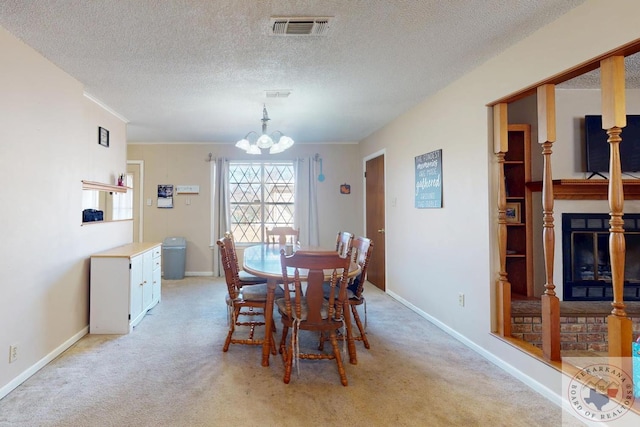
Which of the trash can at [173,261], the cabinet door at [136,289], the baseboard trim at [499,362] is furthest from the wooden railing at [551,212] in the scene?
the trash can at [173,261]

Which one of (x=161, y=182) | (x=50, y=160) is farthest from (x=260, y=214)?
(x=50, y=160)

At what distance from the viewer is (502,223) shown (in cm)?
250

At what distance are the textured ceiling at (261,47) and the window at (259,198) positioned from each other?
6.77ft

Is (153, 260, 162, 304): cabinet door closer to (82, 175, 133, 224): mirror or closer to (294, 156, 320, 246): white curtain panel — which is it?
(82, 175, 133, 224): mirror

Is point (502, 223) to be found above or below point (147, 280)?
above

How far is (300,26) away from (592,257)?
10.5ft

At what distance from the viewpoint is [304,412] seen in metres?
1.85

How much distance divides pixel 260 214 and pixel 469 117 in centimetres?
391

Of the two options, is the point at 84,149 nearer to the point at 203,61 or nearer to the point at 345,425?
the point at 203,61

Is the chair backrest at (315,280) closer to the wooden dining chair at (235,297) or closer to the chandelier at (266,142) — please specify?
the wooden dining chair at (235,297)

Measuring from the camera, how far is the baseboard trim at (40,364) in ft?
6.73

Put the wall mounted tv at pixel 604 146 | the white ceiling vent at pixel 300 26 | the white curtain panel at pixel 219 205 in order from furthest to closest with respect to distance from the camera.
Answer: the white curtain panel at pixel 219 205
the wall mounted tv at pixel 604 146
the white ceiling vent at pixel 300 26

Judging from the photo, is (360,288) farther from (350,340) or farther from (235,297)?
(235,297)

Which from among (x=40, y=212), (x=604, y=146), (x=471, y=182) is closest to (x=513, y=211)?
(x=471, y=182)
